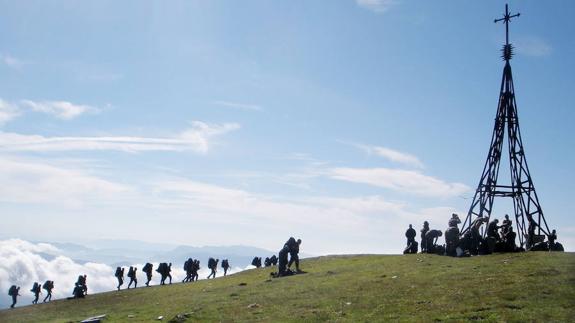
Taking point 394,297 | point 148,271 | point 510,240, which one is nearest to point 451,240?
point 510,240

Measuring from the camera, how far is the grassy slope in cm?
1995

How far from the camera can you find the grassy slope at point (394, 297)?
1995 cm

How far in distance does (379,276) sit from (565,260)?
468 inches

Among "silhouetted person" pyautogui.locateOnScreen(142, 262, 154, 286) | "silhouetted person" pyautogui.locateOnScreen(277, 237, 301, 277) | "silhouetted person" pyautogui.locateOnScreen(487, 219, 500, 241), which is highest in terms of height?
"silhouetted person" pyautogui.locateOnScreen(487, 219, 500, 241)

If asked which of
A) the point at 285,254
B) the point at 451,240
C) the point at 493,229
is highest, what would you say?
the point at 493,229

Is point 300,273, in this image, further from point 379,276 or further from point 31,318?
point 31,318

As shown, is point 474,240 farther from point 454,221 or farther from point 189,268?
point 189,268

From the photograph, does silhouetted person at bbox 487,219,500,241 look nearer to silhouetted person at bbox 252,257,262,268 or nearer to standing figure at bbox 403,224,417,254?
standing figure at bbox 403,224,417,254

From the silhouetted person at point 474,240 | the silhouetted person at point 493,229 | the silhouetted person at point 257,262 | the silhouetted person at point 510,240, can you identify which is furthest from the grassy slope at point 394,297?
the silhouetted person at point 257,262

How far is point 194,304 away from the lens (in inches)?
1227

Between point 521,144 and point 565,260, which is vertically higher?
point 521,144

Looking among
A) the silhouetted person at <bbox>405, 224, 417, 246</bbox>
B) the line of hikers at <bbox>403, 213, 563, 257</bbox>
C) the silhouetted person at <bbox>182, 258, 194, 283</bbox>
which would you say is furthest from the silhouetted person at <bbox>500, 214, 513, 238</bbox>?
the silhouetted person at <bbox>182, 258, 194, 283</bbox>

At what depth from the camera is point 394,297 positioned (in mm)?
24484

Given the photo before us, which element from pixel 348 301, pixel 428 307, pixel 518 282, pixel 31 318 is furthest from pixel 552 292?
pixel 31 318
